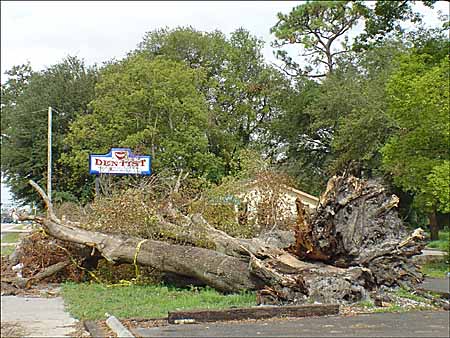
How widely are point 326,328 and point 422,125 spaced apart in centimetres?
1201

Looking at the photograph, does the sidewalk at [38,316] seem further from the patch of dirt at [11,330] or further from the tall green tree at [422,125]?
the tall green tree at [422,125]

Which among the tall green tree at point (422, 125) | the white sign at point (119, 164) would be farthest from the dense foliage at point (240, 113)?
the white sign at point (119, 164)

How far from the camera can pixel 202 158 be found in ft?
98.6

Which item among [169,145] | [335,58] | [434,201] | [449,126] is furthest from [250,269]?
[335,58]

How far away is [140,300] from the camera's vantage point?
12727 millimetres

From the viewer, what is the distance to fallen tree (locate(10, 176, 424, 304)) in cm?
1223

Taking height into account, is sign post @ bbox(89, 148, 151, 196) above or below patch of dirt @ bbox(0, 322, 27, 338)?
above

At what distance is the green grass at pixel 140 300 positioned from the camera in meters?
11.1

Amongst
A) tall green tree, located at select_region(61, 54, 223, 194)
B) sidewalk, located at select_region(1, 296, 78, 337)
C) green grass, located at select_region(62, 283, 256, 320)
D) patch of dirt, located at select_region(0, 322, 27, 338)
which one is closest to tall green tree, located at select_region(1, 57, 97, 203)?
tall green tree, located at select_region(61, 54, 223, 194)

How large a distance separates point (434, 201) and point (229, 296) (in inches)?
439

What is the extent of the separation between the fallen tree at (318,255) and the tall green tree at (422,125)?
210 inches

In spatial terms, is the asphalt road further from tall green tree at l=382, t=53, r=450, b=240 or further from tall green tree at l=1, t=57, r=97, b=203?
tall green tree at l=1, t=57, r=97, b=203

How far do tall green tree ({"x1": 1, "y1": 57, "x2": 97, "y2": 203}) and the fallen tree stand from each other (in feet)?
60.0

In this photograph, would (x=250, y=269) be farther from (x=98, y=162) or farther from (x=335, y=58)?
(x=335, y=58)
